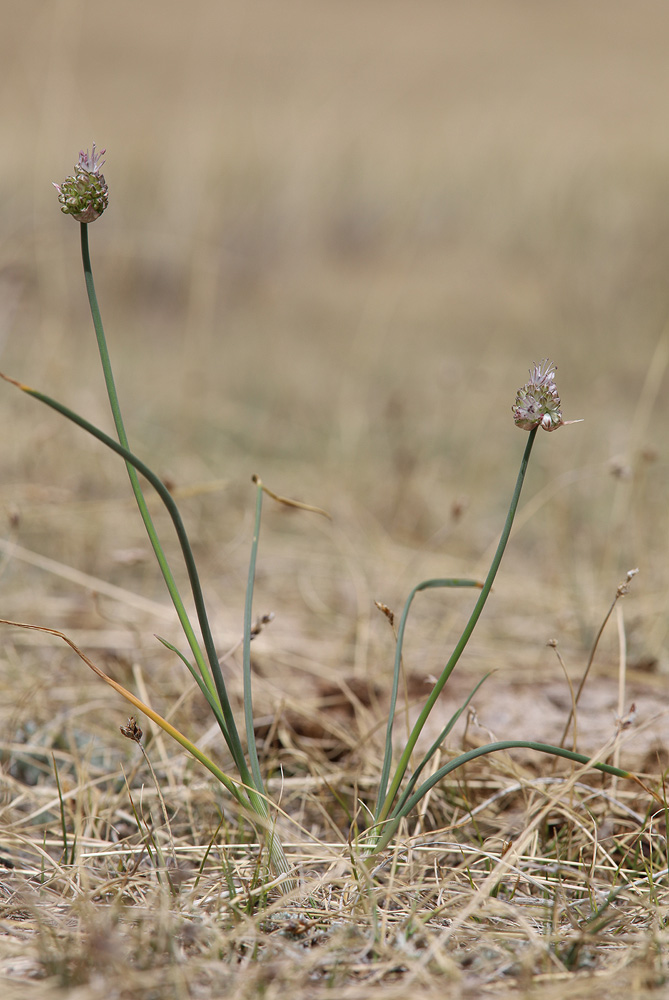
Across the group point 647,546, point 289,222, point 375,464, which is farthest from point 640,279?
point 647,546

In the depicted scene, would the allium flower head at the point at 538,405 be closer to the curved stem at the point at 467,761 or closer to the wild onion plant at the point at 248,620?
the wild onion plant at the point at 248,620

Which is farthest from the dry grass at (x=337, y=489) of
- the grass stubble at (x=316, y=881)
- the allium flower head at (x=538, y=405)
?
the allium flower head at (x=538, y=405)

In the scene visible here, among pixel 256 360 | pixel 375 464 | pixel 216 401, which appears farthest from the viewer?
pixel 256 360

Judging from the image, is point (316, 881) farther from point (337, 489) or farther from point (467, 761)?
point (337, 489)

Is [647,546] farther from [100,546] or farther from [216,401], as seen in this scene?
[216,401]

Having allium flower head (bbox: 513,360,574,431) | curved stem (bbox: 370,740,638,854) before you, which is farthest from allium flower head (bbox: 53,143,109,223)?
curved stem (bbox: 370,740,638,854)

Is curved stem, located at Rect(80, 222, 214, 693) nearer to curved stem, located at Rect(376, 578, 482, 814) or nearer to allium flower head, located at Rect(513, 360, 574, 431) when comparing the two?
curved stem, located at Rect(376, 578, 482, 814)
